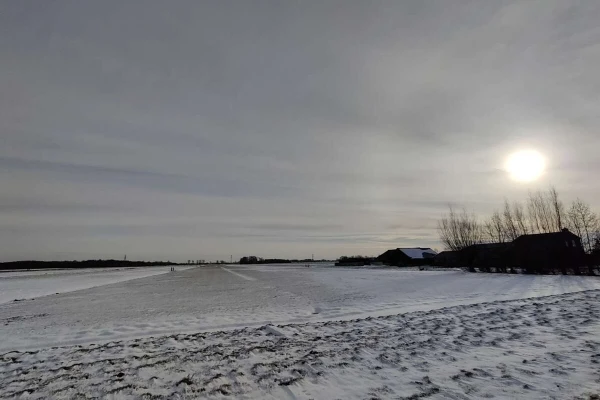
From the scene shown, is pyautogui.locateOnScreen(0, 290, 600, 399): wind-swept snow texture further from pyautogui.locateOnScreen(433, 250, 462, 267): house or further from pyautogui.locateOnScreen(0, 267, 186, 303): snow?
pyautogui.locateOnScreen(433, 250, 462, 267): house

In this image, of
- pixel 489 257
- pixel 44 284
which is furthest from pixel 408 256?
pixel 44 284

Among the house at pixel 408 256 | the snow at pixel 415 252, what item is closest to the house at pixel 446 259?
the house at pixel 408 256

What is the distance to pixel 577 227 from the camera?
42.9 meters

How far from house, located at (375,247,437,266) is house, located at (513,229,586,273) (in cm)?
4440

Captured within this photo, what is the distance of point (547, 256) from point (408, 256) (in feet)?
167

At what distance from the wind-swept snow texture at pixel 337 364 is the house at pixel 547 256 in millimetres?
28773

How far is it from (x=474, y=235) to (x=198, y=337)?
71.2 m

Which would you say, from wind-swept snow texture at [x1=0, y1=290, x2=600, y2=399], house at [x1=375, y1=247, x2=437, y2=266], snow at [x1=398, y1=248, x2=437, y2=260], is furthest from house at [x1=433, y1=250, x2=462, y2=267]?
wind-swept snow texture at [x1=0, y1=290, x2=600, y2=399]

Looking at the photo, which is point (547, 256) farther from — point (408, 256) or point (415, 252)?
point (415, 252)

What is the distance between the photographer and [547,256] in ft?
111

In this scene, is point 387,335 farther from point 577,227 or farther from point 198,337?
point 577,227

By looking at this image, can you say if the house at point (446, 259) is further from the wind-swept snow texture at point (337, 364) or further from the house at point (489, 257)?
the wind-swept snow texture at point (337, 364)

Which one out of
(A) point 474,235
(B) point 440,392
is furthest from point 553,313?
(A) point 474,235

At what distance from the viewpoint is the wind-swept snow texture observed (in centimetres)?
511
